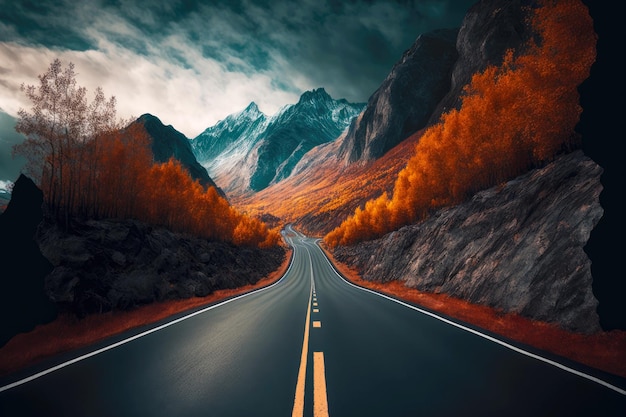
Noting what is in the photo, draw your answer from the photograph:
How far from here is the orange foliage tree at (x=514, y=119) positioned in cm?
1134

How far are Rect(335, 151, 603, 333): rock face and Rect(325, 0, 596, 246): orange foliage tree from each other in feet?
7.38

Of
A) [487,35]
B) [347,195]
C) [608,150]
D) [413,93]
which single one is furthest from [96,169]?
[413,93]

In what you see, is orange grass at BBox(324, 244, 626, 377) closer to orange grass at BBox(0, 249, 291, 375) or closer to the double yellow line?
the double yellow line

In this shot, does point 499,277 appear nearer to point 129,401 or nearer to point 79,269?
point 129,401

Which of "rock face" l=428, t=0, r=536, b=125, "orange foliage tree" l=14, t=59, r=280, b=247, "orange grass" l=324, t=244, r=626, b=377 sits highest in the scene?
"rock face" l=428, t=0, r=536, b=125

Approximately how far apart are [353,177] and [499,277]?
172134mm

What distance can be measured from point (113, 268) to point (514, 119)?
23.7m

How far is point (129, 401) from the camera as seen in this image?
365 cm

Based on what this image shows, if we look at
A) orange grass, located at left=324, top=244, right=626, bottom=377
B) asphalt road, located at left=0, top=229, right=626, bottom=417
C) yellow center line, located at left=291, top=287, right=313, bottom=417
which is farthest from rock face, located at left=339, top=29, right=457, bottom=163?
yellow center line, located at left=291, top=287, right=313, bottom=417

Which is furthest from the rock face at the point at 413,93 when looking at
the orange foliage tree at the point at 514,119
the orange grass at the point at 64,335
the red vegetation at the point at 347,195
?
the orange grass at the point at 64,335

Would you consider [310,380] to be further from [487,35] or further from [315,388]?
[487,35]

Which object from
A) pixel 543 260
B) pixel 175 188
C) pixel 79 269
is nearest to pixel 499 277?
pixel 543 260

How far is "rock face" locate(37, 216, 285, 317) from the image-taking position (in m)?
9.96

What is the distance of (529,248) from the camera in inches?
433
